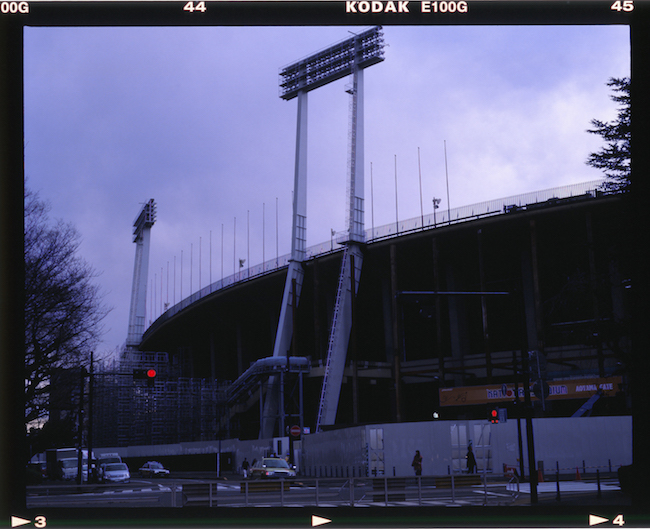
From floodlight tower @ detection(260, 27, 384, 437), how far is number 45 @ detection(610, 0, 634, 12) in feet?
188

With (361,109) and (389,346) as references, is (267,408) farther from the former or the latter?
(361,109)

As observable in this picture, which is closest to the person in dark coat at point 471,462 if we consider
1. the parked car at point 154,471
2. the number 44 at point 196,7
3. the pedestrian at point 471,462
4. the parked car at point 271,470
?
the pedestrian at point 471,462

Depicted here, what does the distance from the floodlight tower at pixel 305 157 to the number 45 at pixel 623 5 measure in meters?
57.3

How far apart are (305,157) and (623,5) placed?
69.3 metres

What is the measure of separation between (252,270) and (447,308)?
22926 mm

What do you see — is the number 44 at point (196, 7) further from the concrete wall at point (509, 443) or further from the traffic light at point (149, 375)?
the concrete wall at point (509, 443)

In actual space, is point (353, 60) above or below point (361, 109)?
above

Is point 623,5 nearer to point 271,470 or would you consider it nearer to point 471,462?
point 471,462

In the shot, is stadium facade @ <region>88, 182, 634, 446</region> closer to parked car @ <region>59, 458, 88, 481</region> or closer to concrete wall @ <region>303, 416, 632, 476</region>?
concrete wall @ <region>303, 416, 632, 476</region>

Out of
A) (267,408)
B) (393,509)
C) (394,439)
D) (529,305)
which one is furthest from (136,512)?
(267,408)

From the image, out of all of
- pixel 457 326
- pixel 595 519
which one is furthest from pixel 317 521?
pixel 457 326

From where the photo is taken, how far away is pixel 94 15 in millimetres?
7336

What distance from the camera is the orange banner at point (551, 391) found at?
46.3 meters

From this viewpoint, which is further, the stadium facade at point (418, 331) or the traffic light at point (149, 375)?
the stadium facade at point (418, 331)
